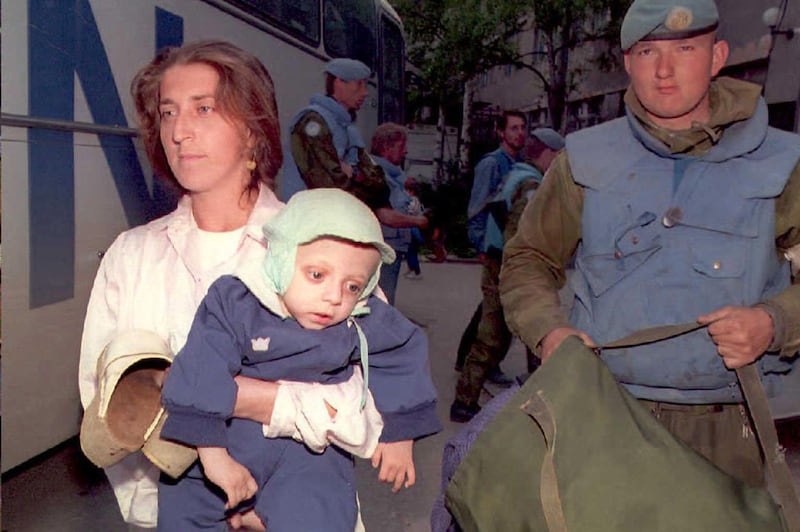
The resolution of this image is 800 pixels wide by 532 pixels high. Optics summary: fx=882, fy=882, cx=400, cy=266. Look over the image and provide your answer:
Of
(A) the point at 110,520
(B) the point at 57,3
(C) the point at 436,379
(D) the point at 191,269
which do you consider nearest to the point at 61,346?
(A) the point at 110,520

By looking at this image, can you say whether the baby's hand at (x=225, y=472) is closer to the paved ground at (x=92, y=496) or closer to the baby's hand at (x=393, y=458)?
the baby's hand at (x=393, y=458)

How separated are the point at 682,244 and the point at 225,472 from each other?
1.11 metres

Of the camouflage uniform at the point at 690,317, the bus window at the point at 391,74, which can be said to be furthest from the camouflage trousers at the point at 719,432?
the bus window at the point at 391,74

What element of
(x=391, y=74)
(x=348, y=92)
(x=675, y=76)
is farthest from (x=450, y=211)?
(x=675, y=76)

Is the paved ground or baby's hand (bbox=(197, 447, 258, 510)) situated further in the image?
the paved ground

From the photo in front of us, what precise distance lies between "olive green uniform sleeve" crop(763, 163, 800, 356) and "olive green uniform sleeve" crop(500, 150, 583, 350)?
1.48 ft

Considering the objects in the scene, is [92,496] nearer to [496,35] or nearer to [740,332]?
[740,332]

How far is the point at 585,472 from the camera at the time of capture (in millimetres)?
1510

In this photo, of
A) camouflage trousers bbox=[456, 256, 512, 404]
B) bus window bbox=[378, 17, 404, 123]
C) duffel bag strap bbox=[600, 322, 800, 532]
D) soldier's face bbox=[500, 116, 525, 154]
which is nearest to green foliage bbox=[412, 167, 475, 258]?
bus window bbox=[378, 17, 404, 123]

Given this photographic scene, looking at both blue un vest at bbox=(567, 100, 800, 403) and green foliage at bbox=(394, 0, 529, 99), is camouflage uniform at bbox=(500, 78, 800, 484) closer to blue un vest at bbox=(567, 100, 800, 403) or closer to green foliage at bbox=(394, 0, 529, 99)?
blue un vest at bbox=(567, 100, 800, 403)

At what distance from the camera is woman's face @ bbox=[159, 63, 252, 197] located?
1.73m

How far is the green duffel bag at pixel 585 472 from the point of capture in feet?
4.79

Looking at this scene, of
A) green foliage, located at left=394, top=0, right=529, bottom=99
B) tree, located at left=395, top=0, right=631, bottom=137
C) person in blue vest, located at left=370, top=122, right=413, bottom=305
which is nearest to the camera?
person in blue vest, located at left=370, top=122, right=413, bottom=305

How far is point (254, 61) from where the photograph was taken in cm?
183
